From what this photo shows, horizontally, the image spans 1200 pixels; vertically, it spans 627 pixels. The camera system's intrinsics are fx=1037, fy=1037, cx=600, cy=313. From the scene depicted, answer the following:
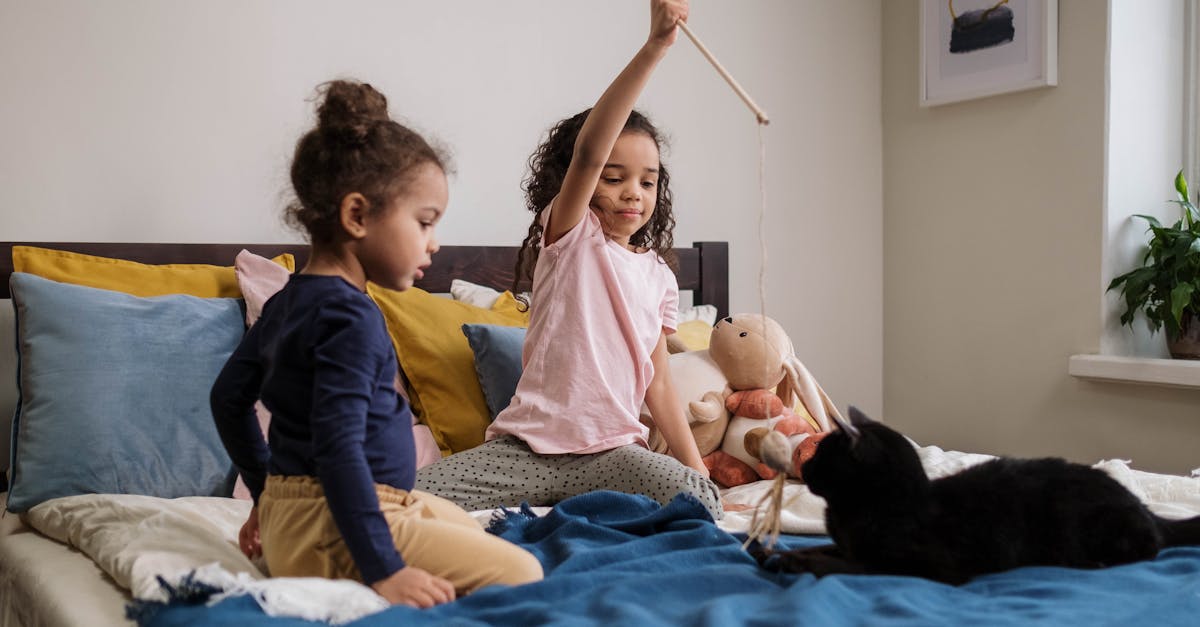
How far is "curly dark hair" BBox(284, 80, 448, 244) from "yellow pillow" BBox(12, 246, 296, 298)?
0.92m

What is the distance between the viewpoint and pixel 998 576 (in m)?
1.23

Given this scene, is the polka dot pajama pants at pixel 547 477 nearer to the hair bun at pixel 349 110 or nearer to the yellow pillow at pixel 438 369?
the yellow pillow at pixel 438 369

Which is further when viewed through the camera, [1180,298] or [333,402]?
[1180,298]

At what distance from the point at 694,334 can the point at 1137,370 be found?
1222 mm

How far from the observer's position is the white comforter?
3.52 ft

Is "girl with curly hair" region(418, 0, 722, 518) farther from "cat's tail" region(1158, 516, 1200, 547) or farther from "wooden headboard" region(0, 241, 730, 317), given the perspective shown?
"cat's tail" region(1158, 516, 1200, 547)

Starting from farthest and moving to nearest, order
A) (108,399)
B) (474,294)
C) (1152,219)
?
(1152,219) < (474,294) < (108,399)

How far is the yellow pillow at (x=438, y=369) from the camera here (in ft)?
6.83

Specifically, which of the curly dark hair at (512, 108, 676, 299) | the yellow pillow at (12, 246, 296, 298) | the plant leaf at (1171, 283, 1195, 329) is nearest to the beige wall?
the plant leaf at (1171, 283, 1195, 329)

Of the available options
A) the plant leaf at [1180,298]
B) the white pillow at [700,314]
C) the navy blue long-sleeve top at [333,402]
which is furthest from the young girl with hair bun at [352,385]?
the plant leaf at [1180,298]

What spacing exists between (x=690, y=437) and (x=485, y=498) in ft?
1.55

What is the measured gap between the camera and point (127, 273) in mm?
2018

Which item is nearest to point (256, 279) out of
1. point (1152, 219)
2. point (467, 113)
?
point (467, 113)

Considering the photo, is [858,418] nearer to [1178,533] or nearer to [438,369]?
[1178,533]
